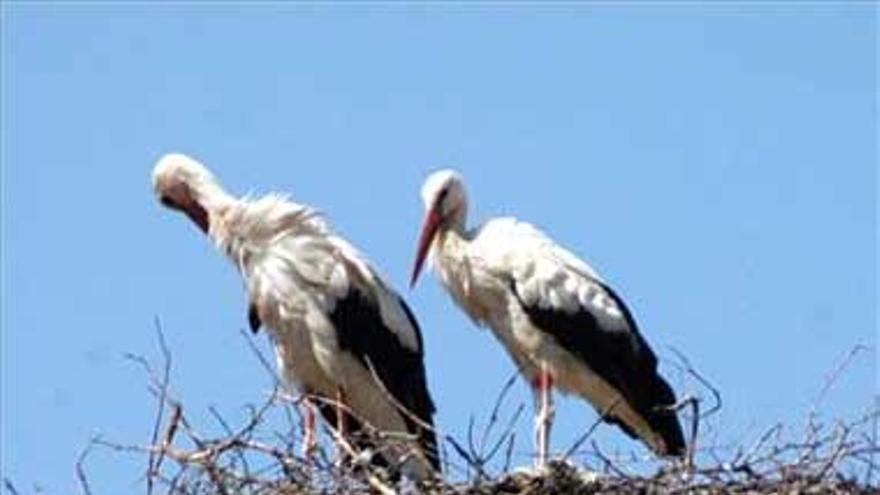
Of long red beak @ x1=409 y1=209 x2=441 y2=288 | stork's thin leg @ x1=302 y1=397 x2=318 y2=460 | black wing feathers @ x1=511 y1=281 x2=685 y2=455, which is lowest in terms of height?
stork's thin leg @ x1=302 y1=397 x2=318 y2=460

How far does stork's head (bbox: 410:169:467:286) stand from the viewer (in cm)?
1406

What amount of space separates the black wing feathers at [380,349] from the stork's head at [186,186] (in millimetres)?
628

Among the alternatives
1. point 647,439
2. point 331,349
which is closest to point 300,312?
point 331,349

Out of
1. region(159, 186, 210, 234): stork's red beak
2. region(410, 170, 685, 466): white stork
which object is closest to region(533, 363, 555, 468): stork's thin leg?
region(410, 170, 685, 466): white stork

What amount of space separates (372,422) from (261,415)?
5.84ft

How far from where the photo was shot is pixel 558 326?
1375 cm

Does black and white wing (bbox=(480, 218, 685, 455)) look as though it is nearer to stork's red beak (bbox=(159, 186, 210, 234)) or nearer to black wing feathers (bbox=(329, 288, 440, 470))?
black wing feathers (bbox=(329, 288, 440, 470))

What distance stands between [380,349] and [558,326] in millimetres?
582

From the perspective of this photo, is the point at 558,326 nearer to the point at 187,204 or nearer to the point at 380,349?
the point at 380,349

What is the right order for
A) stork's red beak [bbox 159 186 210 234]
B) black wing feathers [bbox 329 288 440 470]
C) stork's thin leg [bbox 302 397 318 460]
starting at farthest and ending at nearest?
stork's red beak [bbox 159 186 210 234] → black wing feathers [bbox 329 288 440 470] → stork's thin leg [bbox 302 397 318 460]

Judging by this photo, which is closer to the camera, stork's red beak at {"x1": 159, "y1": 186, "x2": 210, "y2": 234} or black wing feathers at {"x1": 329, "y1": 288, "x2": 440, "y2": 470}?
black wing feathers at {"x1": 329, "y1": 288, "x2": 440, "y2": 470}

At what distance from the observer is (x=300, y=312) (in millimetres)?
13570

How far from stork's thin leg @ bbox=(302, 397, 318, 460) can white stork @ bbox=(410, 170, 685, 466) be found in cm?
79

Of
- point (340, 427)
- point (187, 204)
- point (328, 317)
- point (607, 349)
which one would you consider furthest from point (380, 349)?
point (187, 204)
